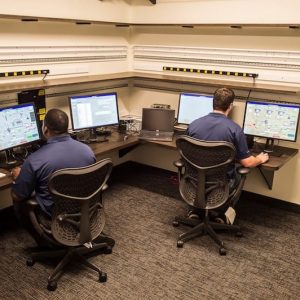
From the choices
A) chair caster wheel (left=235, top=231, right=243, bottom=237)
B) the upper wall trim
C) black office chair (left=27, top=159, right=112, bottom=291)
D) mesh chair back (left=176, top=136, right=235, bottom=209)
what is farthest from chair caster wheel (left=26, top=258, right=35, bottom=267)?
the upper wall trim

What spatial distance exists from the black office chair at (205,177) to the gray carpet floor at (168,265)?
137 mm

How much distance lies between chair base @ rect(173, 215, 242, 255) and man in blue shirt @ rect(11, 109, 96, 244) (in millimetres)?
1069

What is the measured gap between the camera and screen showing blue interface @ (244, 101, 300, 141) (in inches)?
119

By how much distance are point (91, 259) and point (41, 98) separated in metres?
1.44

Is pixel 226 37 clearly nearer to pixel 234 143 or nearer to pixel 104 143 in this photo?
pixel 234 143

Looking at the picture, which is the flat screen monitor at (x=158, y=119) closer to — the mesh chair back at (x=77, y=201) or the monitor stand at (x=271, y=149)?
the monitor stand at (x=271, y=149)

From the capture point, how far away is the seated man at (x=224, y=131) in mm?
2650

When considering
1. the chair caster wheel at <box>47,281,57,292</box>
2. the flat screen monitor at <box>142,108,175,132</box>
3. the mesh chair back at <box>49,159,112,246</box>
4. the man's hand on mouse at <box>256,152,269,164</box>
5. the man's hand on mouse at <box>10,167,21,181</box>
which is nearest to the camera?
the mesh chair back at <box>49,159,112,246</box>

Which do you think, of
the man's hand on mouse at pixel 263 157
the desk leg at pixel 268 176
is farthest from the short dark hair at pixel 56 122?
the desk leg at pixel 268 176

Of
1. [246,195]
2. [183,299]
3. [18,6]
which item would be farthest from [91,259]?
[18,6]

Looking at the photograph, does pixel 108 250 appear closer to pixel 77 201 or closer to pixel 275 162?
pixel 77 201

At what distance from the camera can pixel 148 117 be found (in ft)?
12.1

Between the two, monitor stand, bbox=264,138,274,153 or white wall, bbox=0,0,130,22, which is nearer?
white wall, bbox=0,0,130,22

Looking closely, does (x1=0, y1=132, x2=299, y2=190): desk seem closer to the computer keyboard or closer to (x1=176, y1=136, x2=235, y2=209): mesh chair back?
the computer keyboard
